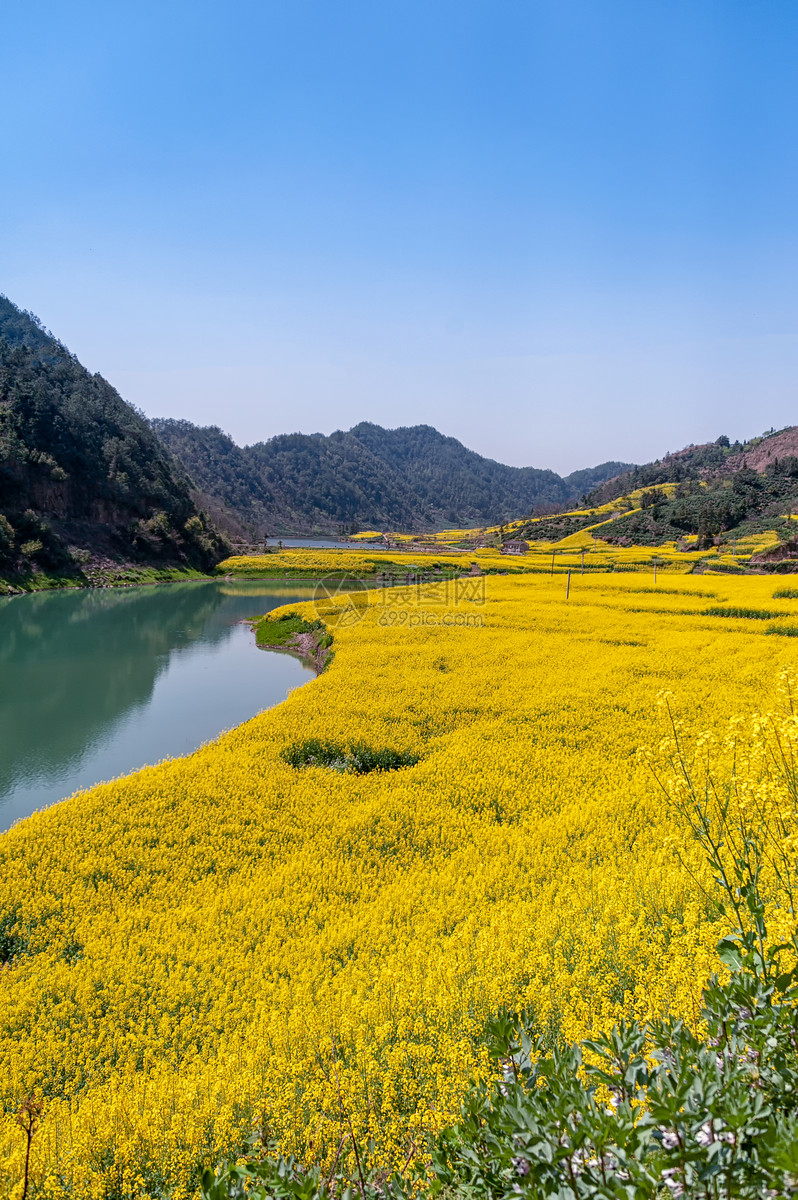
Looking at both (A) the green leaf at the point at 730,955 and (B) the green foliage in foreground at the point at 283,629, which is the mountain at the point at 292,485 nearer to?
(B) the green foliage in foreground at the point at 283,629

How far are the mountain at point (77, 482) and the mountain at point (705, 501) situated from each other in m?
52.6

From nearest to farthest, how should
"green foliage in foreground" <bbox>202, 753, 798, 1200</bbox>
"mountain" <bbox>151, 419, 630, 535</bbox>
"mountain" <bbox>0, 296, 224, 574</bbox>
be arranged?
"green foliage in foreground" <bbox>202, 753, 798, 1200</bbox>, "mountain" <bbox>0, 296, 224, 574</bbox>, "mountain" <bbox>151, 419, 630, 535</bbox>

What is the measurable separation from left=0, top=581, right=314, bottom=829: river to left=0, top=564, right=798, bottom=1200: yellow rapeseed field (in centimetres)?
391

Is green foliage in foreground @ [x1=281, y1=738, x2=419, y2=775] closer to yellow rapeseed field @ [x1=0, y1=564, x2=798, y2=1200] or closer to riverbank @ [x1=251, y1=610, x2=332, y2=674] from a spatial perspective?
yellow rapeseed field @ [x1=0, y1=564, x2=798, y2=1200]

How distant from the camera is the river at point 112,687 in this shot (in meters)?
13.9

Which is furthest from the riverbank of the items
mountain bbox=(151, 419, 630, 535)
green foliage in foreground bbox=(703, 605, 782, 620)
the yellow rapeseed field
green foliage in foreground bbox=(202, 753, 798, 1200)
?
mountain bbox=(151, 419, 630, 535)

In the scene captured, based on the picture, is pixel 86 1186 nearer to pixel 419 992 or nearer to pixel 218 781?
pixel 419 992

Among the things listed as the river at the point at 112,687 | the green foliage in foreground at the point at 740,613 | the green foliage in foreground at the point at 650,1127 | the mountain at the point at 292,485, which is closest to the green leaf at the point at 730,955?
the green foliage in foreground at the point at 650,1127

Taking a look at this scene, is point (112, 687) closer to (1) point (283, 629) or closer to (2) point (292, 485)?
(1) point (283, 629)

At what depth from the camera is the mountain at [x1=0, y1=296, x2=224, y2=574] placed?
168 feet

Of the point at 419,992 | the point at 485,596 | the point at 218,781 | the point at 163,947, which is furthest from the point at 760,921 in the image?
the point at 485,596

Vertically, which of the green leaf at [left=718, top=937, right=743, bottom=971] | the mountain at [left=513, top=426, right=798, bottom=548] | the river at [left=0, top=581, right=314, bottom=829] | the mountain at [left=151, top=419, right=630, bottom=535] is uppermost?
the mountain at [left=151, top=419, right=630, bottom=535]

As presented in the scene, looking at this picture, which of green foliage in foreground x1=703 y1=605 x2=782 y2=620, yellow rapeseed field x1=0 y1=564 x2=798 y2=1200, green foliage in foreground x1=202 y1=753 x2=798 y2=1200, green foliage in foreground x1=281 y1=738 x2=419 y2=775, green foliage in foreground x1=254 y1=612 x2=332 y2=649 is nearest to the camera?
green foliage in foreground x1=202 y1=753 x2=798 y2=1200

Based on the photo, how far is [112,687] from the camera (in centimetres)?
2033
